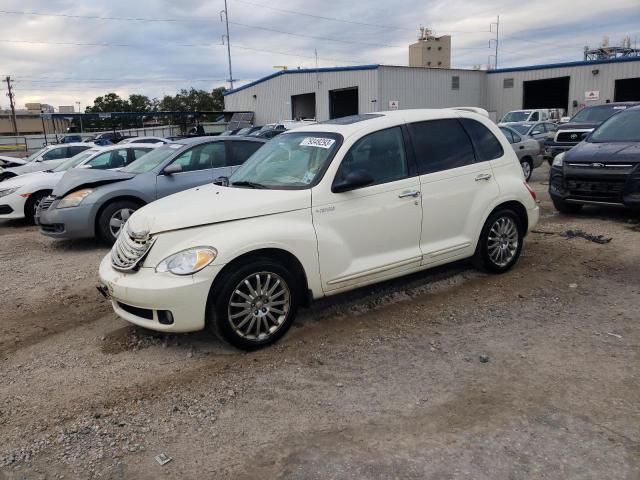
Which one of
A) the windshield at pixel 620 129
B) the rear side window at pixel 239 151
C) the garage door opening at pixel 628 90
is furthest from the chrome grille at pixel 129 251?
the garage door opening at pixel 628 90

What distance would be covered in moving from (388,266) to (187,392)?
2.08m

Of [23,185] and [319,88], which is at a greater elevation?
[319,88]

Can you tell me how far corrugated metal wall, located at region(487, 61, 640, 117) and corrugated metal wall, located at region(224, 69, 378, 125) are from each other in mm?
11793

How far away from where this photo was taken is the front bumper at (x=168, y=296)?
398 cm

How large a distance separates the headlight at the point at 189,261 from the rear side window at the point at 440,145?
2221mm

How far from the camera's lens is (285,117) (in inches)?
1775

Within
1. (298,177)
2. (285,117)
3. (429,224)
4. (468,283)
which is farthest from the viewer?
(285,117)

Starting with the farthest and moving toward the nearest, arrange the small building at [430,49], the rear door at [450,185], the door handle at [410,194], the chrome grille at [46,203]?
the small building at [430,49]
the chrome grille at [46,203]
the rear door at [450,185]
the door handle at [410,194]

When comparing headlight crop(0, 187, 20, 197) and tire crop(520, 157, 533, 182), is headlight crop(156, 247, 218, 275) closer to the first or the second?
headlight crop(0, 187, 20, 197)

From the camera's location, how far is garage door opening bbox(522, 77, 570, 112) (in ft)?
139

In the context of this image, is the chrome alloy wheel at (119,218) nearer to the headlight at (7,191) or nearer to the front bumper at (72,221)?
the front bumper at (72,221)

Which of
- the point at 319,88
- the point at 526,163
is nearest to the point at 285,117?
the point at 319,88

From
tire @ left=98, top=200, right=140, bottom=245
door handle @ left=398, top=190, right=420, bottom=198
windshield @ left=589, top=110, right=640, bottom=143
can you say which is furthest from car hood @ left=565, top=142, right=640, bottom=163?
tire @ left=98, top=200, right=140, bottom=245

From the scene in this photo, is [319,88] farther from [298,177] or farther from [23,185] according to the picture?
[298,177]
